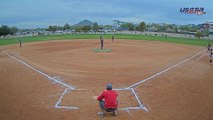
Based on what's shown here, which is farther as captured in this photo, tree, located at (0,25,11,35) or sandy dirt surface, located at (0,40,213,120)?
tree, located at (0,25,11,35)

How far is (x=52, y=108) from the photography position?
→ 9.71 m

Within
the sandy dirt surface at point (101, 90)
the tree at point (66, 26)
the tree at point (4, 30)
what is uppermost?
the tree at point (66, 26)

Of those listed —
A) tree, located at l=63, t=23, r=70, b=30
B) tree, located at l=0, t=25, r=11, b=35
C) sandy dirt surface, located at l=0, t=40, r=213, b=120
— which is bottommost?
sandy dirt surface, located at l=0, t=40, r=213, b=120
